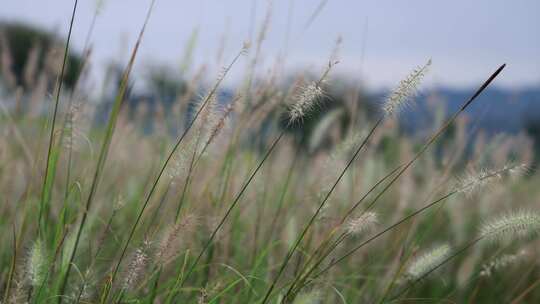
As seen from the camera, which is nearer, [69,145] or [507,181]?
[69,145]

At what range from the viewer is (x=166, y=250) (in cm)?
146

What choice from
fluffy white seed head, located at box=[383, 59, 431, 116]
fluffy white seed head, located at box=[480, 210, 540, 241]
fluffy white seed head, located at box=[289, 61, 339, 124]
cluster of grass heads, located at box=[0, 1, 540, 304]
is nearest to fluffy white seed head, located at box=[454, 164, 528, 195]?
cluster of grass heads, located at box=[0, 1, 540, 304]

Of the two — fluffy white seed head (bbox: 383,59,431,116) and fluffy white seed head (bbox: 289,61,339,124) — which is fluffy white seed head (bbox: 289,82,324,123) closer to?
fluffy white seed head (bbox: 289,61,339,124)

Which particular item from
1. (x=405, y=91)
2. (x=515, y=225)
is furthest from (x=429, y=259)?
(x=405, y=91)

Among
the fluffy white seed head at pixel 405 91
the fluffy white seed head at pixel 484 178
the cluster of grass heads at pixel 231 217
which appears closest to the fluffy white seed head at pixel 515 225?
the cluster of grass heads at pixel 231 217

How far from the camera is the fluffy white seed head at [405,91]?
141 cm

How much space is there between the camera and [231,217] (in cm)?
221

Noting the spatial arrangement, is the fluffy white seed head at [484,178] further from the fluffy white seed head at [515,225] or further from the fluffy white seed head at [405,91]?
the fluffy white seed head at [405,91]

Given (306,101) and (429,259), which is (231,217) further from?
(306,101)

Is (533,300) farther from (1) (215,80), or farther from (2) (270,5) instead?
(1) (215,80)

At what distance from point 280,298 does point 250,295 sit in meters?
0.50

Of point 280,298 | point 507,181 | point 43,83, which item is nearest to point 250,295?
point 280,298

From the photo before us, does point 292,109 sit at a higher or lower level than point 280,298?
higher

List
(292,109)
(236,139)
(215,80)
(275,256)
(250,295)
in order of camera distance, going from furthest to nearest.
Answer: (275,256) → (236,139) → (250,295) → (215,80) → (292,109)
